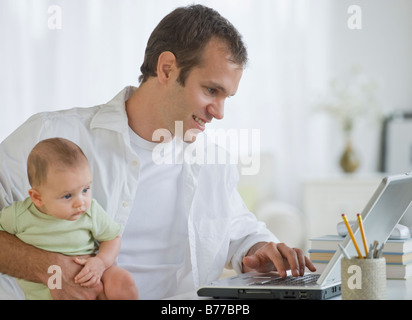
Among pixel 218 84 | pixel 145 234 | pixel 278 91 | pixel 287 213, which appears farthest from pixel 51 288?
pixel 278 91

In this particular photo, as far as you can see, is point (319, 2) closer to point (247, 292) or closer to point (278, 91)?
point (278, 91)

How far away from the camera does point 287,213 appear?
12.3ft

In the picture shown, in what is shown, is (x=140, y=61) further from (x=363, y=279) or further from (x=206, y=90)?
(x=363, y=279)

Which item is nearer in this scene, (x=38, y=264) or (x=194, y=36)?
(x=38, y=264)

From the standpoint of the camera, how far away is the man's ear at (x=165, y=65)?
1665 mm

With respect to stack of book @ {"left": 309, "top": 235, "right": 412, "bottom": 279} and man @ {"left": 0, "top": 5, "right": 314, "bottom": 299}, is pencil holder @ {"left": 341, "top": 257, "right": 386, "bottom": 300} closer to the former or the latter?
stack of book @ {"left": 309, "top": 235, "right": 412, "bottom": 279}

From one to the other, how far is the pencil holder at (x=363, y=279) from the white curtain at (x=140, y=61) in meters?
2.91

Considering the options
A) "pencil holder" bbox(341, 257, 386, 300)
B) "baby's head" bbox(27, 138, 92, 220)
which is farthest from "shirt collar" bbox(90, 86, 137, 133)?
"pencil holder" bbox(341, 257, 386, 300)

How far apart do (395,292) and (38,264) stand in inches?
28.1

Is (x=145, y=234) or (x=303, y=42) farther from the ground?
(x=303, y=42)

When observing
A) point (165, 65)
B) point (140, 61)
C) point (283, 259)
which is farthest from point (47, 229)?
point (140, 61)

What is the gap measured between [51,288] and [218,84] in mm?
650

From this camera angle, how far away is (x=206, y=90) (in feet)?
5.27

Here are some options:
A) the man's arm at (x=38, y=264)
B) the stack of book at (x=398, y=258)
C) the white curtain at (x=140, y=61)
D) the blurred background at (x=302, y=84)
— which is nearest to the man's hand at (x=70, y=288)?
the man's arm at (x=38, y=264)
